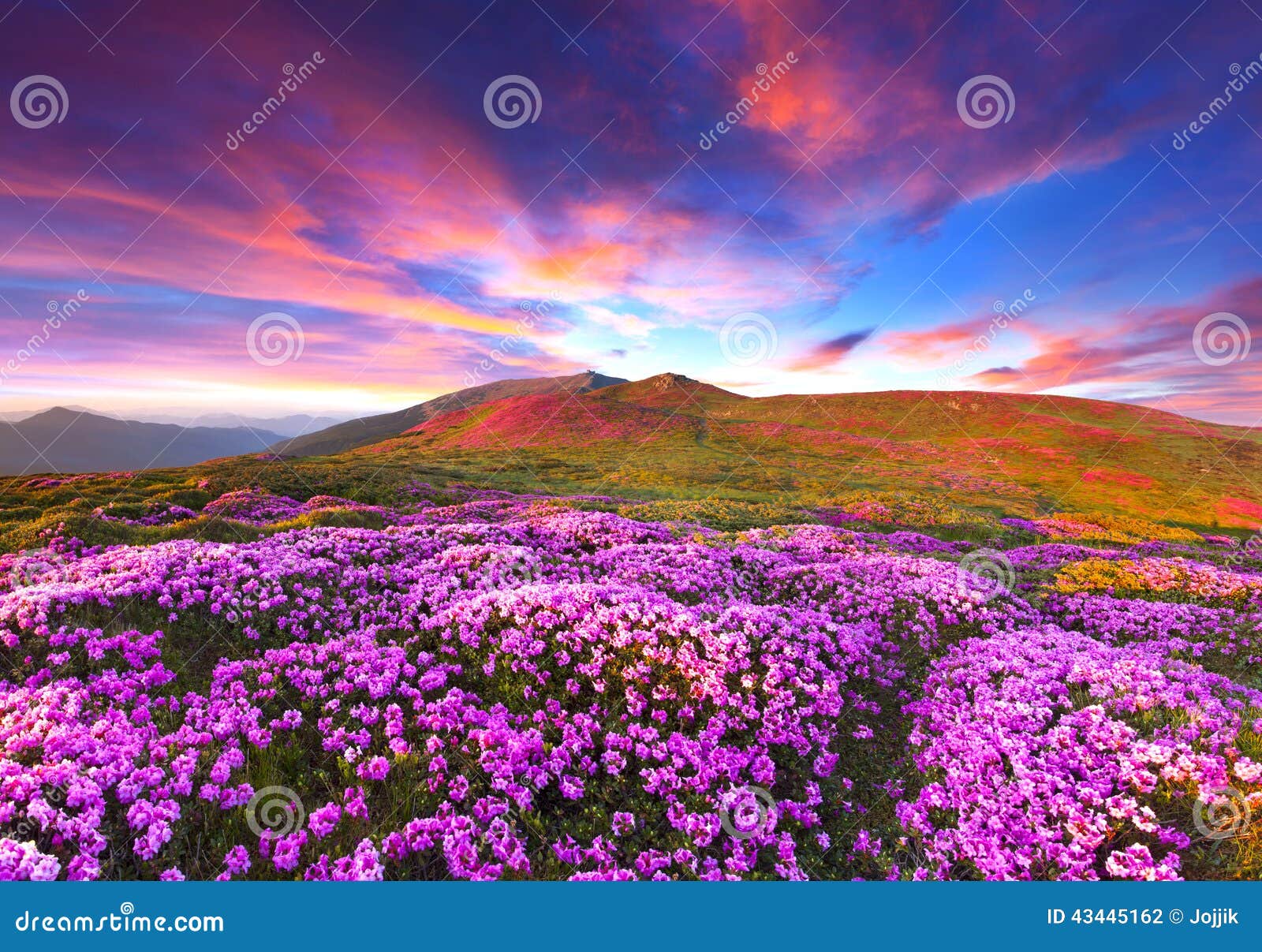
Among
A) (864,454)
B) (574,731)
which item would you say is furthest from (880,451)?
(574,731)

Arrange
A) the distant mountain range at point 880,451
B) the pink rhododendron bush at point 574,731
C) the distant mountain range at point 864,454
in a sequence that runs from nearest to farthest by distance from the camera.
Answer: the pink rhododendron bush at point 574,731 → the distant mountain range at point 864,454 → the distant mountain range at point 880,451

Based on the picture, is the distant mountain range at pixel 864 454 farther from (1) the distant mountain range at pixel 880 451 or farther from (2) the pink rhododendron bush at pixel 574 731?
(2) the pink rhododendron bush at pixel 574 731

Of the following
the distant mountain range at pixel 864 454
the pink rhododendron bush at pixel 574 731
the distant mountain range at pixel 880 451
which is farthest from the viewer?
the distant mountain range at pixel 880 451

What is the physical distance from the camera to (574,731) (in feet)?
22.9

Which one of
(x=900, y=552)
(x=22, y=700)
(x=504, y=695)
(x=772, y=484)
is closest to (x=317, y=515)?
(x=22, y=700)

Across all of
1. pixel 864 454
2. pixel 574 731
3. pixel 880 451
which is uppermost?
pixel 880 451

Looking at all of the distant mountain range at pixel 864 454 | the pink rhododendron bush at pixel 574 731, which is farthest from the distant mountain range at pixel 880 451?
the pink rhododendron bush at pixel 574 731

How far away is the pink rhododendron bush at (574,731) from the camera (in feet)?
17.0

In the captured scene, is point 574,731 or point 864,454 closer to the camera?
point 574,731

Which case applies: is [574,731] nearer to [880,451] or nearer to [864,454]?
[864,454]

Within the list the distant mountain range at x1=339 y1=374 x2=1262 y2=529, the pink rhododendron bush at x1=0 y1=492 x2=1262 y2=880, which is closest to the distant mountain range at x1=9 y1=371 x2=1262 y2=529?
the distant mountain range at x1=339 y1=374 x2=1262 y2=529

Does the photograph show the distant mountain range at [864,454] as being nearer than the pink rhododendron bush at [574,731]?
No

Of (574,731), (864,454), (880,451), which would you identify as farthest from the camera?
(880,451)

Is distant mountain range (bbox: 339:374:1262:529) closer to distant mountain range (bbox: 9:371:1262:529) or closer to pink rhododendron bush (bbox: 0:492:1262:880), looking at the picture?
distant mountain range (bbox: 9:371:1262:529)
